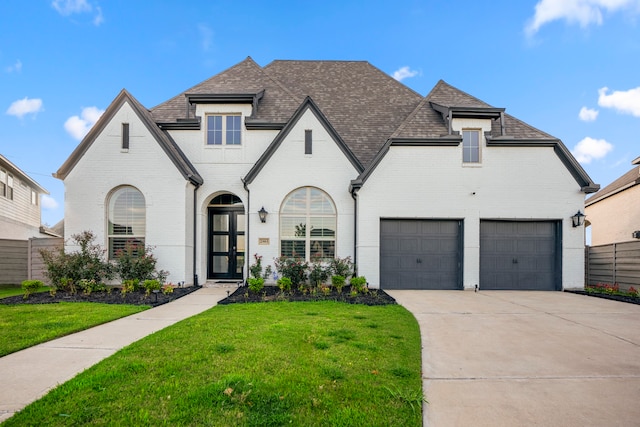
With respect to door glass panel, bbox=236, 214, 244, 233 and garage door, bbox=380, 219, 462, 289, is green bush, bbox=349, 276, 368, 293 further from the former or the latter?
door glass panel, bbox=236, 214, 244, 233

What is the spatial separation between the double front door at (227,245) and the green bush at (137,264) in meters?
1.97

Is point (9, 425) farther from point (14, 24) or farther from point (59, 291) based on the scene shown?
point (14, 24)

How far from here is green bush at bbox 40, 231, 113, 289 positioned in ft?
32.3

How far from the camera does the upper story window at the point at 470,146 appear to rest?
11.4m

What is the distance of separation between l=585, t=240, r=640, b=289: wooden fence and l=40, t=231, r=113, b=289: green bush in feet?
54.4

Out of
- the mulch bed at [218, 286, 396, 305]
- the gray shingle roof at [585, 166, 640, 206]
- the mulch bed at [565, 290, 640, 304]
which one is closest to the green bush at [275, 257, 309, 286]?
the mulch bed at [218, 286, 396, 305]

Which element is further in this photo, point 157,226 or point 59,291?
point 157,226

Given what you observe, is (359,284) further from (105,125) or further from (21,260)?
(21,260)

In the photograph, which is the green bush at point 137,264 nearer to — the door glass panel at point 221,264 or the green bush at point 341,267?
the door glass panel at point 221,264

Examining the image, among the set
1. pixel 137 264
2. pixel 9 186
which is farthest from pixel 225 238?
pixel 9 186

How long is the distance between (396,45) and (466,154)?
304 inches

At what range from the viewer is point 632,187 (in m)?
16.0

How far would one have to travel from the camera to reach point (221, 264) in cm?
1232

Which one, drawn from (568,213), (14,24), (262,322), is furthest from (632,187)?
(14,24)
